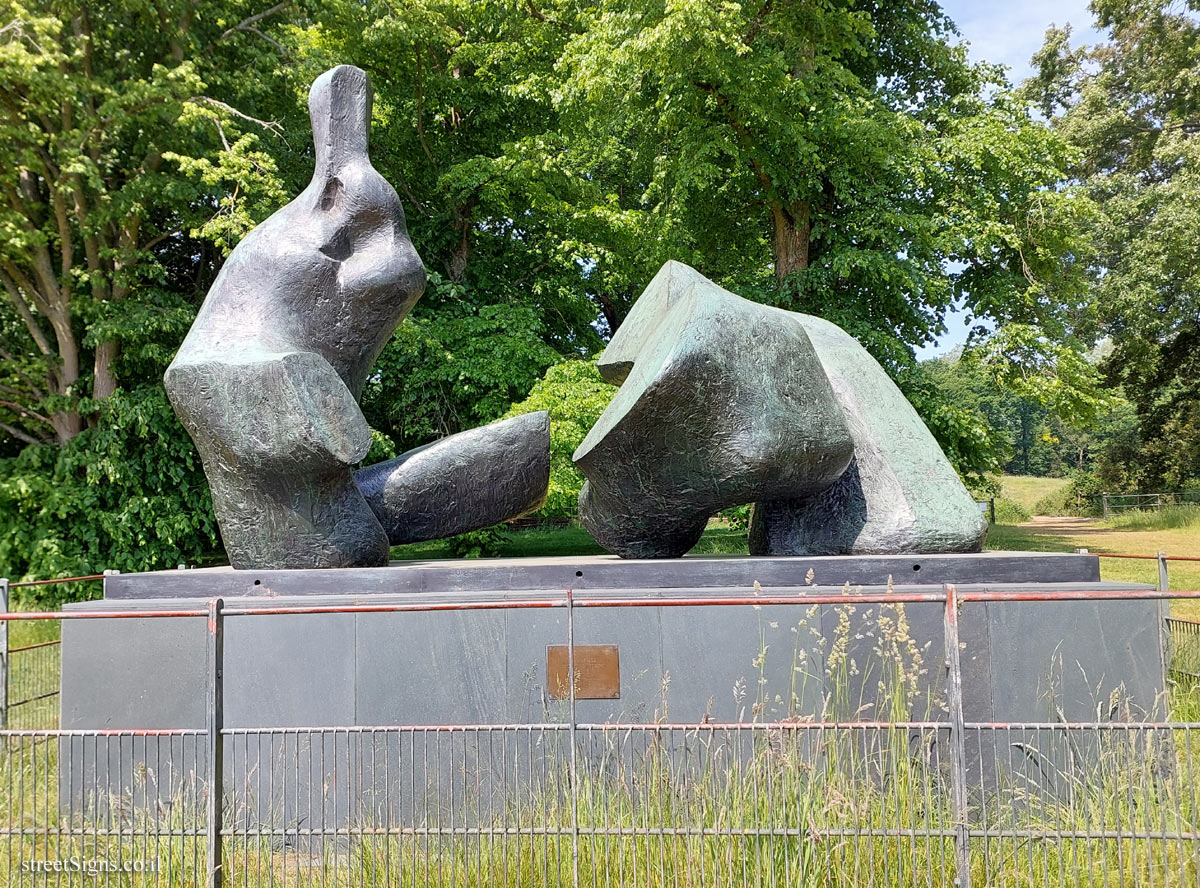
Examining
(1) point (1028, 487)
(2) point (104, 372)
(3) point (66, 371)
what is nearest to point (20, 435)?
(3) point (66, 371)

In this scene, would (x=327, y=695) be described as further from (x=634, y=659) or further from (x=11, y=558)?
(x=11, y=558)

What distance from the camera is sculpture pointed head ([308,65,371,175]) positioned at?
239 inches

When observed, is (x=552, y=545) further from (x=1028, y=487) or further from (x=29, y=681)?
(x=1028, y=487)

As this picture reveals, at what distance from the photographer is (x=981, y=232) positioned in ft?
46.4

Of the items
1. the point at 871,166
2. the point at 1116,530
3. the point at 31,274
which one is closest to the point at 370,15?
the point at 31,274

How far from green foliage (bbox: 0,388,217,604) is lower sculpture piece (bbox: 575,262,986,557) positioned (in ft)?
30.2

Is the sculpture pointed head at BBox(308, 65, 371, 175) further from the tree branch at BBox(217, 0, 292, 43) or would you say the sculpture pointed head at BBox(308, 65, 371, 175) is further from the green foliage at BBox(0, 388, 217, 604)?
the tree branch at BBox(217, 0, 292, 43)

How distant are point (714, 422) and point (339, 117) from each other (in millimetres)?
3104

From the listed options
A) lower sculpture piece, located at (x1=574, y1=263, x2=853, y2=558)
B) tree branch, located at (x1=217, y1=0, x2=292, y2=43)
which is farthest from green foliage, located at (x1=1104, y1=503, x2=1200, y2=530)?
tree branch, located at (x1=217, y1=0, x2=292, y2=43)

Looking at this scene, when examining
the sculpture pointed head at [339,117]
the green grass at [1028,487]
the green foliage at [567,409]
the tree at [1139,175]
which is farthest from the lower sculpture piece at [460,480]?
→ the green grass at [1028,487]

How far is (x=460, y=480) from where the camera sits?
19.8ft

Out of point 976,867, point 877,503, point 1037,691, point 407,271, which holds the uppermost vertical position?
point 407,271

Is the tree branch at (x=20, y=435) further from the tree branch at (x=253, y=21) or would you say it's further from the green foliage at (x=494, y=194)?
the tree branch at (x=253, y=21)

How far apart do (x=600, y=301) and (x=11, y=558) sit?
11114 millimetres
